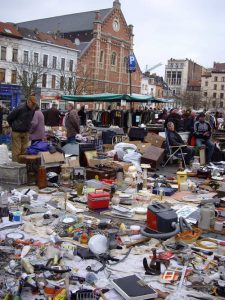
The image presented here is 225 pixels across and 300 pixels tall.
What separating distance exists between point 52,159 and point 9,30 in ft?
121

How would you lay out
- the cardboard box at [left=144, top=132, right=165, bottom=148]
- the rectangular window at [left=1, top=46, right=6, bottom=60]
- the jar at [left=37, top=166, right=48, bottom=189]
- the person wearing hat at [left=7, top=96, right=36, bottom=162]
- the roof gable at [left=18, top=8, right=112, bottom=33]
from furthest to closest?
1. the roof gable at [left=18, top=8, right=112, bottom=33]
2. the rectangular window at [left=1, top=46, right=6, bottom=60]
3. the cardboard box at [left=144, top=132, right=165, bottom=148]
4. the person wearing hat at [left=7, top=96, right=36, bottom=162]
5. the jar at [left=37, top=166, right=48, bottom=189]

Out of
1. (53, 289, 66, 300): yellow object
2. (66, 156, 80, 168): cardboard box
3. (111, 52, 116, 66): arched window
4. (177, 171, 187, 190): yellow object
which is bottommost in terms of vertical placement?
(53, 289, 66, 300): yellow object

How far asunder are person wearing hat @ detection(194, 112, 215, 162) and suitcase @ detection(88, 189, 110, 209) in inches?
241

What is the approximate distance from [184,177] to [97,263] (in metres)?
4.55

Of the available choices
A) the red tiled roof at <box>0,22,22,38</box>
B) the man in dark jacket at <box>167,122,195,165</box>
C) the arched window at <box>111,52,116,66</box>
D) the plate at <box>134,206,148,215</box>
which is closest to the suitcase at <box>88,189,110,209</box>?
the plate at <box>134,206,148,215</box>

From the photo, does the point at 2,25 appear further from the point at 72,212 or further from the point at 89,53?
the point at 72,212

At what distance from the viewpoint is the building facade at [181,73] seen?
346ft

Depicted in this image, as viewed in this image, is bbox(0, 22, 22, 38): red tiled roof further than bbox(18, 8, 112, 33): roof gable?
No

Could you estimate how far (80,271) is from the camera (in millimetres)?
4133

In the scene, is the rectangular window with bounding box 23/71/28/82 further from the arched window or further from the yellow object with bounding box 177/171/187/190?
the yellow object with bounding box 177/171/187/190

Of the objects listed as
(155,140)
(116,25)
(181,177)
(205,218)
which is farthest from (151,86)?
(205,218)

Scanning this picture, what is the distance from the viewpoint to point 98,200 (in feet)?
20.8

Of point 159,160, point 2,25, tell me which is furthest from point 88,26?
point 159,160

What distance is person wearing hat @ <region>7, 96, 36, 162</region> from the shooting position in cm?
873
